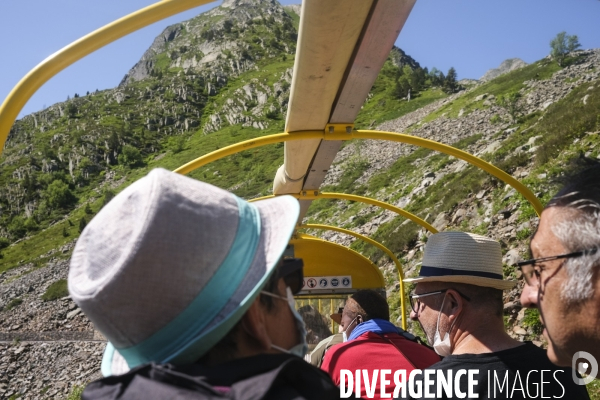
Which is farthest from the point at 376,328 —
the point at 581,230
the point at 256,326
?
the point at 256,326

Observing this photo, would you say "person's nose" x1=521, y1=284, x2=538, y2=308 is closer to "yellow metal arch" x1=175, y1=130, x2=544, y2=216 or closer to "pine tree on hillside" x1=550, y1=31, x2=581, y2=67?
"yellow metal arch" x1=175, y1=130, x2=544, y2=216

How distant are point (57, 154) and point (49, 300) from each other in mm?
72197

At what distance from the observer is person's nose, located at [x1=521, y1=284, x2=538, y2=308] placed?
1.90 m

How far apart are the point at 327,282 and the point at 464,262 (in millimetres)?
4806

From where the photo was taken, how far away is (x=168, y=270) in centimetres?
119

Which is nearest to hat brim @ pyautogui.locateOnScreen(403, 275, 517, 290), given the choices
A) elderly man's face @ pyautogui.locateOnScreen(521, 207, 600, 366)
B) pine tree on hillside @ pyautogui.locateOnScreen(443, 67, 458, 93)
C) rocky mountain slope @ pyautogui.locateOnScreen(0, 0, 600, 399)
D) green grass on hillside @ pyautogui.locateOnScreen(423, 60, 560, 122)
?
rocky mountain slope @ pyautogui.locateOnScreen(0, 0, 600, 399)

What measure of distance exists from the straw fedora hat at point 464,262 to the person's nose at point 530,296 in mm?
1048

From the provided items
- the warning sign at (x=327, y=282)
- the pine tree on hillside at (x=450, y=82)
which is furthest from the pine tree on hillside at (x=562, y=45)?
the warning sign at (x=327, y=282)

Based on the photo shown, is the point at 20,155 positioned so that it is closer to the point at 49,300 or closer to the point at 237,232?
the point at 49,300

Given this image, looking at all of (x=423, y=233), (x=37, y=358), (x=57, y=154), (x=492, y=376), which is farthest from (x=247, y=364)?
(x=57, y=154)

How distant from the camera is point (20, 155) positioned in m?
136

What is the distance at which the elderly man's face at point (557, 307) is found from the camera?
1.67 meters

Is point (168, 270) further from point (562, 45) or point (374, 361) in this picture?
point (562, 45)

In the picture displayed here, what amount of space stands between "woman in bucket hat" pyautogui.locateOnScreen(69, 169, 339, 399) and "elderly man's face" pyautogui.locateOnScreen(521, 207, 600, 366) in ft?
3.06
